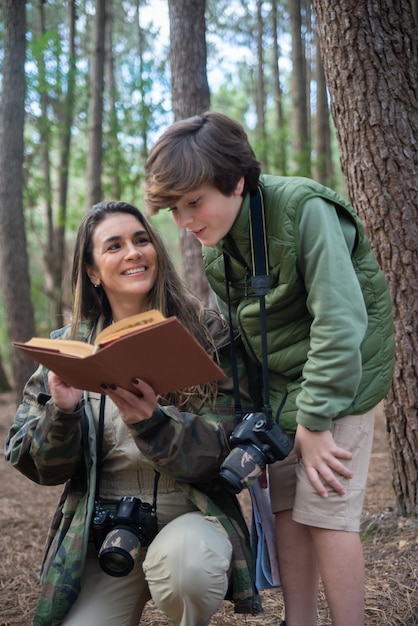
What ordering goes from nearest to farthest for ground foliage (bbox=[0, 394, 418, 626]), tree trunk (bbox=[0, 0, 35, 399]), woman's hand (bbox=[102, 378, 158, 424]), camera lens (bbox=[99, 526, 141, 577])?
woman's hand (bbox=[102, 378, 158, 424]) → camera lens (bbox=[99, 526, 141, 577]) → ground foliage (bbox=[0, 394, 418, 626]) → tree trunk (bbox=[0, 0, 35, 399])

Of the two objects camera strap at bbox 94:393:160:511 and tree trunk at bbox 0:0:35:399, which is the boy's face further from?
tree trunk at bbox 0:0:35:399

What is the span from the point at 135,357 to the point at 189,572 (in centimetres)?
75

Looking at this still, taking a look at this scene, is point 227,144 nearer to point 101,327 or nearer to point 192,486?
point 101,327

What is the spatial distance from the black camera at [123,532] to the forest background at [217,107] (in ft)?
3.35

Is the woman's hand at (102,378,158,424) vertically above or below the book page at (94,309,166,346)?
below

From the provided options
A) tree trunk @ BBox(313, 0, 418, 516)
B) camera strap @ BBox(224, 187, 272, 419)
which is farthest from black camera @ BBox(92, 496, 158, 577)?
tree trunk @ BBox(313, 0, 418, 516)

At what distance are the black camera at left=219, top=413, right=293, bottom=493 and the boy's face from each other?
658mm

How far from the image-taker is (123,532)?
2232mm

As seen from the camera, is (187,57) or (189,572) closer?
(189,572)

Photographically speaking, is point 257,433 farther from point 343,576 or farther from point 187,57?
point 187,57

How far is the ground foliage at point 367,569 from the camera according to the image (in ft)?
9.48

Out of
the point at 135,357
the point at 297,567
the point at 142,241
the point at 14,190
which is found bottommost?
the point at 297,567

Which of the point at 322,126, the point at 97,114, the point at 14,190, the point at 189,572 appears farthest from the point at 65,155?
the point at 189,572

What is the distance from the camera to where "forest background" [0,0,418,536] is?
133 inches
